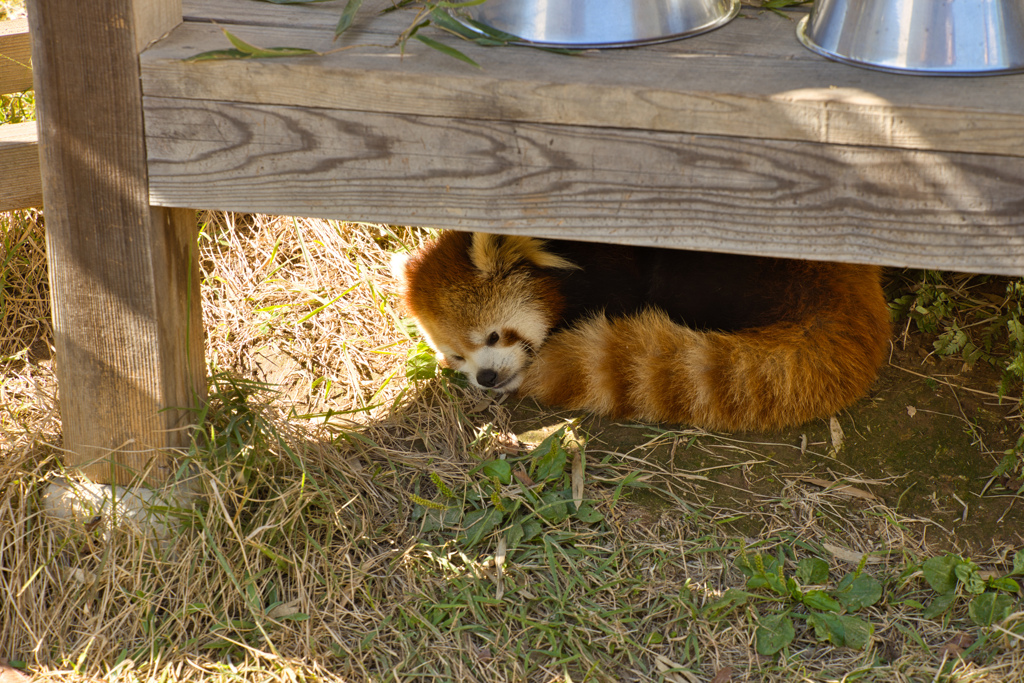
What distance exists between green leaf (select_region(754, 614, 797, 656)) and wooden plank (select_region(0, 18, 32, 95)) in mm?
3007

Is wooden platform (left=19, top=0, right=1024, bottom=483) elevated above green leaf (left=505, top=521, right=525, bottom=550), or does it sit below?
above

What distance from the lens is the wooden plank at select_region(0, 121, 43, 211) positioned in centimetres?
255

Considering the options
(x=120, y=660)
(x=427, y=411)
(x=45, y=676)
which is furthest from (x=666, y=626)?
(x=45, y=676)

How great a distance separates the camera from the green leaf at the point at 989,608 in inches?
75.4

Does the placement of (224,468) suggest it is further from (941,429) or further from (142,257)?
(941,429)

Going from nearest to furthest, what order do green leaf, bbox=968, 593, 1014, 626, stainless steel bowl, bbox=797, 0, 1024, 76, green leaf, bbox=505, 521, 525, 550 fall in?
stainless steel bowl, bbox=797, 0, 1024, 76 < green leaf, bbox=968, 593, 1014, 626 < green leaf, bbox=505, 521, 525, 550

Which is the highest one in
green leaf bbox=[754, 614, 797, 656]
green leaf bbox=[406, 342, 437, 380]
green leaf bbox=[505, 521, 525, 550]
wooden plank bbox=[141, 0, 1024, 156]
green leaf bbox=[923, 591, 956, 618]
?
wooden plank bbox=[141, 0, 1024, 156]

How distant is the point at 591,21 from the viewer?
1.83 m

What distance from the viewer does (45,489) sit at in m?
2.12

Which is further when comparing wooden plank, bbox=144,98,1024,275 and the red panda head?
the red panda head

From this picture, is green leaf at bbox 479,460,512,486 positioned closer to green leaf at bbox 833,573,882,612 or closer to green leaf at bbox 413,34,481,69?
green leaf at bbox 833,573,882,612

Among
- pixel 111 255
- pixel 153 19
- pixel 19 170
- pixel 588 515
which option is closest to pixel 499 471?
pixel 588 515

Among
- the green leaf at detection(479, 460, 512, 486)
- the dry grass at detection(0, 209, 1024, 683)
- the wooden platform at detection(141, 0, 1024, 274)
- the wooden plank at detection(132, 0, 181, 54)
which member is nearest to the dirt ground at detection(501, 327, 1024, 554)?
the dry grass at detection(0, 209, 1024, 683)

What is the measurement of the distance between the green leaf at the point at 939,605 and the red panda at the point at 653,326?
664 mm
